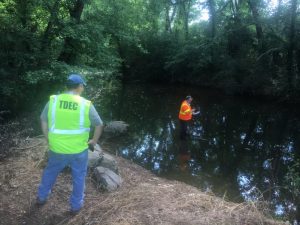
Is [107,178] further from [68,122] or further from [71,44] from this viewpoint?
[71,44]

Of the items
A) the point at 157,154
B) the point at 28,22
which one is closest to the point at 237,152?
the point at 157,154

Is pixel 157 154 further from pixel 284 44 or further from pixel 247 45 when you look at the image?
pixel 247 45

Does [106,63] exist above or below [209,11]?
below

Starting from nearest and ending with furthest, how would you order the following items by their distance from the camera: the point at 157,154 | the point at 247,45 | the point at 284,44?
the point at 157,154, the point at 284,44, the point at 247,45

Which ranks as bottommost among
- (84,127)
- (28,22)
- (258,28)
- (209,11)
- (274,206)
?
(274,206)

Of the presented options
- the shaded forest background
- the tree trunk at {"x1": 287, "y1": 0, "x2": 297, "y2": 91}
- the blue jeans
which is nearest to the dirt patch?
the blue jeans

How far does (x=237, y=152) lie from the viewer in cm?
1323

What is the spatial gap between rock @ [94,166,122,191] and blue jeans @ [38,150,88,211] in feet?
4.26

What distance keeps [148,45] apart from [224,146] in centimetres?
2396

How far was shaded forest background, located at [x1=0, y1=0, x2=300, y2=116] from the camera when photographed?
12.0m

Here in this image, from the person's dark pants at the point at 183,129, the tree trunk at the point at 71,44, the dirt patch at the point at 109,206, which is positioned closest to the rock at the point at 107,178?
the dirt patch at the point at 109,206

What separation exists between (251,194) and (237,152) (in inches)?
157

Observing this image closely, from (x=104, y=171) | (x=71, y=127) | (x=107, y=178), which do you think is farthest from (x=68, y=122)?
(x=104, y=171)

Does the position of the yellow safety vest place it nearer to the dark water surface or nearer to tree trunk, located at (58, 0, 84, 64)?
the dark water surface
